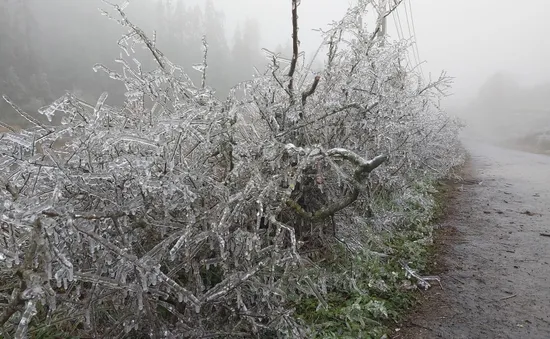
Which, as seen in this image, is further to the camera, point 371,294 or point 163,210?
point 371,294

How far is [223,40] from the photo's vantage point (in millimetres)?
65938

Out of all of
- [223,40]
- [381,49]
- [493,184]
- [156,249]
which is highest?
[223,40]

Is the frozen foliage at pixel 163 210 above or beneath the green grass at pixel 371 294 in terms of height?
above

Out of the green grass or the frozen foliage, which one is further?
the green grass

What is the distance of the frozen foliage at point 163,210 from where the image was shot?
Answer: 181 centimetres

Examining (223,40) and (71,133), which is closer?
(71,133)

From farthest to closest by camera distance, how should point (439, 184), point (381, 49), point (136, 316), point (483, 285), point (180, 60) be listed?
point (180, 60)
point (439, 184)
point (381, 49)
point (483, 285)
point (136, 316)

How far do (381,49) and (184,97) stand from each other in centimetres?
248

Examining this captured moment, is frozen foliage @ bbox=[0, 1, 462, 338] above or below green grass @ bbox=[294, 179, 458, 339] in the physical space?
above

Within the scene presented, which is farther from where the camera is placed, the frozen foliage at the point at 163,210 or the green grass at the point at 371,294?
the green grass at the point at 371,294

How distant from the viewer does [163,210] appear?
229 centimetres

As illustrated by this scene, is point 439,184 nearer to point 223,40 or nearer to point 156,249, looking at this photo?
point 156,249

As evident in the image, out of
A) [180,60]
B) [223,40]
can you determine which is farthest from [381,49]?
[223,40]

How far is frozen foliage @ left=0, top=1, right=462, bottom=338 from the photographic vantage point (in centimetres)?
181
